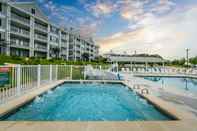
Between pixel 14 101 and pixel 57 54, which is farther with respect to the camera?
pixel 57 54

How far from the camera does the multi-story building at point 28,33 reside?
35.2 meters

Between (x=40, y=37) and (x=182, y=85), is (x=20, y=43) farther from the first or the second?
(x=182, y=85)

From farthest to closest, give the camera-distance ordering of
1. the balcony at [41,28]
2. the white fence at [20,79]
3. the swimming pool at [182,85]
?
the balcony at [41,28] < the swimming pool at [182,85] < the white fence at [20,79]

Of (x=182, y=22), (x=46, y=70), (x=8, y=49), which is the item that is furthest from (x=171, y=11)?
(x=8, y=49)

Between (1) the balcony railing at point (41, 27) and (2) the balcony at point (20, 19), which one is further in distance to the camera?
(1) the balcony railing at point (41, 27)

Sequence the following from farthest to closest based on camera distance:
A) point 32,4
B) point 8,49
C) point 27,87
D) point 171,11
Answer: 1. point 32,4
2. point 8,49
3. point 171,11
4. point 27,87

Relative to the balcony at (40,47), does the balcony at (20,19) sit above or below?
above

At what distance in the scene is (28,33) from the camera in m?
43.5

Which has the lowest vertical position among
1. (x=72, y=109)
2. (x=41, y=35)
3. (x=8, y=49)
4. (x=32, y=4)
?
(x=72, y=109)

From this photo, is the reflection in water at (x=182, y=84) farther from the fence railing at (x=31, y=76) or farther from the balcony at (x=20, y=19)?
the balcony at (x=20, y=19)

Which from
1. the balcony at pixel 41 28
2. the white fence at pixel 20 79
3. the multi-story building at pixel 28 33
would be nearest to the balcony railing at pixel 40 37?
the multi-story building at pixel 28 33

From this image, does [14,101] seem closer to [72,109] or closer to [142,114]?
[72,109]

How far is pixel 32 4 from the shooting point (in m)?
44.8

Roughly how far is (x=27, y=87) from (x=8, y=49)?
28.0 metres
